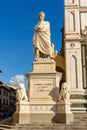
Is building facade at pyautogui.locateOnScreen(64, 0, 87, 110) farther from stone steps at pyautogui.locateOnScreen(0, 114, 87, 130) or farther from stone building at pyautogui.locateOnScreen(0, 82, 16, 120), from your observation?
stone building at pyautogui.locateOnScreen(0, 82, 16, 120)

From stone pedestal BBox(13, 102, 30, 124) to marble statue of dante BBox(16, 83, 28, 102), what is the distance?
0.26 metres

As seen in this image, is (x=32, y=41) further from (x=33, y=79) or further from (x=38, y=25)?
(x=33, y=79)

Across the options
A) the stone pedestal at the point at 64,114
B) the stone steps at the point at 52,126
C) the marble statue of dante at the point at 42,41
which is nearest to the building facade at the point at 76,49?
the marble statue of dante at the point at 42,41

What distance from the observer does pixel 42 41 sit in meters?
18.7

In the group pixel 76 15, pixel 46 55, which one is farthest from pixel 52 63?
pixel 76 15

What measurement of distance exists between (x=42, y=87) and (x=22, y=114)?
2038 mm

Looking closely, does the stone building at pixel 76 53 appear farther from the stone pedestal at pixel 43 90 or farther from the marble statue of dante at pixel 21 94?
the marble statue of dante at pixel 21 94

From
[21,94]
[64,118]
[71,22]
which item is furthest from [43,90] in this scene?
[71,22]

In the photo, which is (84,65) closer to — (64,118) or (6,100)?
(64,118)

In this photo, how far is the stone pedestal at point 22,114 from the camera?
54.1 ft

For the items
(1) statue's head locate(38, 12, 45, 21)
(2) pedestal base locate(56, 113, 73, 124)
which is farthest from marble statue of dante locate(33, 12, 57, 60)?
(2) pedestal base locate(56, 113, 73, 124)

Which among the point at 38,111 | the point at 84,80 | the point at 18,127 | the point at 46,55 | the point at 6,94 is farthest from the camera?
the point at 6,94

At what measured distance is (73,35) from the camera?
2114 centimetres

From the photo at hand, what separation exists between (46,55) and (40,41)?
1002 mm
